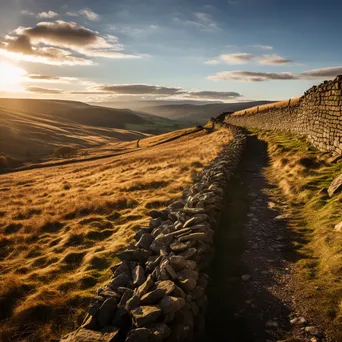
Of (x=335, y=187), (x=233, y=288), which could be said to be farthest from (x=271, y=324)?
(x=335, y=187)

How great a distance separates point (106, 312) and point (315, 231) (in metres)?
6.62

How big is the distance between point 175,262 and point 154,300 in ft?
3.59

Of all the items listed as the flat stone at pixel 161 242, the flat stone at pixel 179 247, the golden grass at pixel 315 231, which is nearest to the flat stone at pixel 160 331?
the flat stone at pixel 179 247

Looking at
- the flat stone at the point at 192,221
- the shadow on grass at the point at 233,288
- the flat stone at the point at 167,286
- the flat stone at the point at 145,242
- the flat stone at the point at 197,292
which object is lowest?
the shadow on grass at the point at 233,288

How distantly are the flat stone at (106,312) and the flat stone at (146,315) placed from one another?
1.90ft

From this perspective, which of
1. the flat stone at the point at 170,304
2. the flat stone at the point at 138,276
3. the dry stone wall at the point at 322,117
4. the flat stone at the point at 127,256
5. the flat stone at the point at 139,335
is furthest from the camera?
the dry stone wall at the point at 322,117

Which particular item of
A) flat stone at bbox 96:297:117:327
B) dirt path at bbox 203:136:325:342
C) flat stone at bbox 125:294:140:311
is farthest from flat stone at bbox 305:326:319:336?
flat stone at bbox 96:297:117:327

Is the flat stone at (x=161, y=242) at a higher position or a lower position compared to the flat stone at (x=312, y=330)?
higher

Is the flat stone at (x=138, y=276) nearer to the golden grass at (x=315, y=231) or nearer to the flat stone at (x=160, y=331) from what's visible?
the flat stone at (x=160, y=331)

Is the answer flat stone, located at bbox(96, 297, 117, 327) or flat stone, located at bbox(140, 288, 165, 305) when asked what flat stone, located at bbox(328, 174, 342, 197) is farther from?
flat stone, located at bbox(96, 297, 117, 327)

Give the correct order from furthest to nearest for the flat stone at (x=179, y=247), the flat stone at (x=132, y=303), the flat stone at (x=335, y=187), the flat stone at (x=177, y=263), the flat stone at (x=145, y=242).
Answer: the flat stone at (x=335, y=187)
the flat stone at (x=145, y=242)
the flat stone at (x=179, y=247)
the flat stone at (x=177, y=263)
the flat stone at (x=132, y=303)

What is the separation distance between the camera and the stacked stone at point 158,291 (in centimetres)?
470

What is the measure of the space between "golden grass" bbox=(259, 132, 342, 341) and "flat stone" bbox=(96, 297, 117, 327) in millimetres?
3793

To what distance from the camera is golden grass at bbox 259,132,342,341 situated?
5.49 meters
